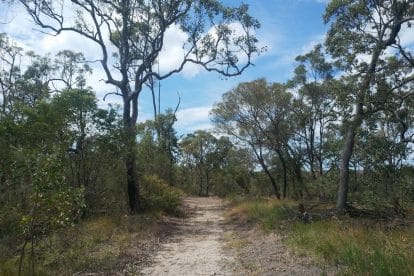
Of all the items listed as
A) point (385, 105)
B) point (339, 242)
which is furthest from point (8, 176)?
point (385, 105)

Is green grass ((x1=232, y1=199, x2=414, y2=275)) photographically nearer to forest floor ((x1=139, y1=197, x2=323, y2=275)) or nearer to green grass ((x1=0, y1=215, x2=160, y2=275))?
forest floor ((x1=139, y1=197, x2=323, y2=275))

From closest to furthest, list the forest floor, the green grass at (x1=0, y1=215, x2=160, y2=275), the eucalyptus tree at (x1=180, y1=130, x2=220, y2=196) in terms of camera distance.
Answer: the green grass at (x1=0, y1=215, x2=160, y2=275) < the forest floor < the eucalyptus tree at (x1=180, y1=130, x2=220, y2=196)

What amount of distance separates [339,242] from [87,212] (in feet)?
32.9

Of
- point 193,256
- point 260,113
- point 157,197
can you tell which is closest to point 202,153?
point 260,113

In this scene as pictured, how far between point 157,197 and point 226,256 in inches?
405

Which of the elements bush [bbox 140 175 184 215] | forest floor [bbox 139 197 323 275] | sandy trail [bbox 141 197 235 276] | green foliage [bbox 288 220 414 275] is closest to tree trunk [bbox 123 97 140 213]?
bush [bbox 140 175 184 215]

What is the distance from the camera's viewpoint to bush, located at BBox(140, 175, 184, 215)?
20.0 m

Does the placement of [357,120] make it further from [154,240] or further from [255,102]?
[255,102]

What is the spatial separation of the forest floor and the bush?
4595 millimetres

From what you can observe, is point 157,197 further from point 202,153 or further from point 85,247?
point 202,153

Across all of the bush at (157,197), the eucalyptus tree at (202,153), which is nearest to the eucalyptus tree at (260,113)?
the bush at (157,197)

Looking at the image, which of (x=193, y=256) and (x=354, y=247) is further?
(x=193, y=256)

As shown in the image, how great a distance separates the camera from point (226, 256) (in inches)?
411

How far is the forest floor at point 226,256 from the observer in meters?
8.41
